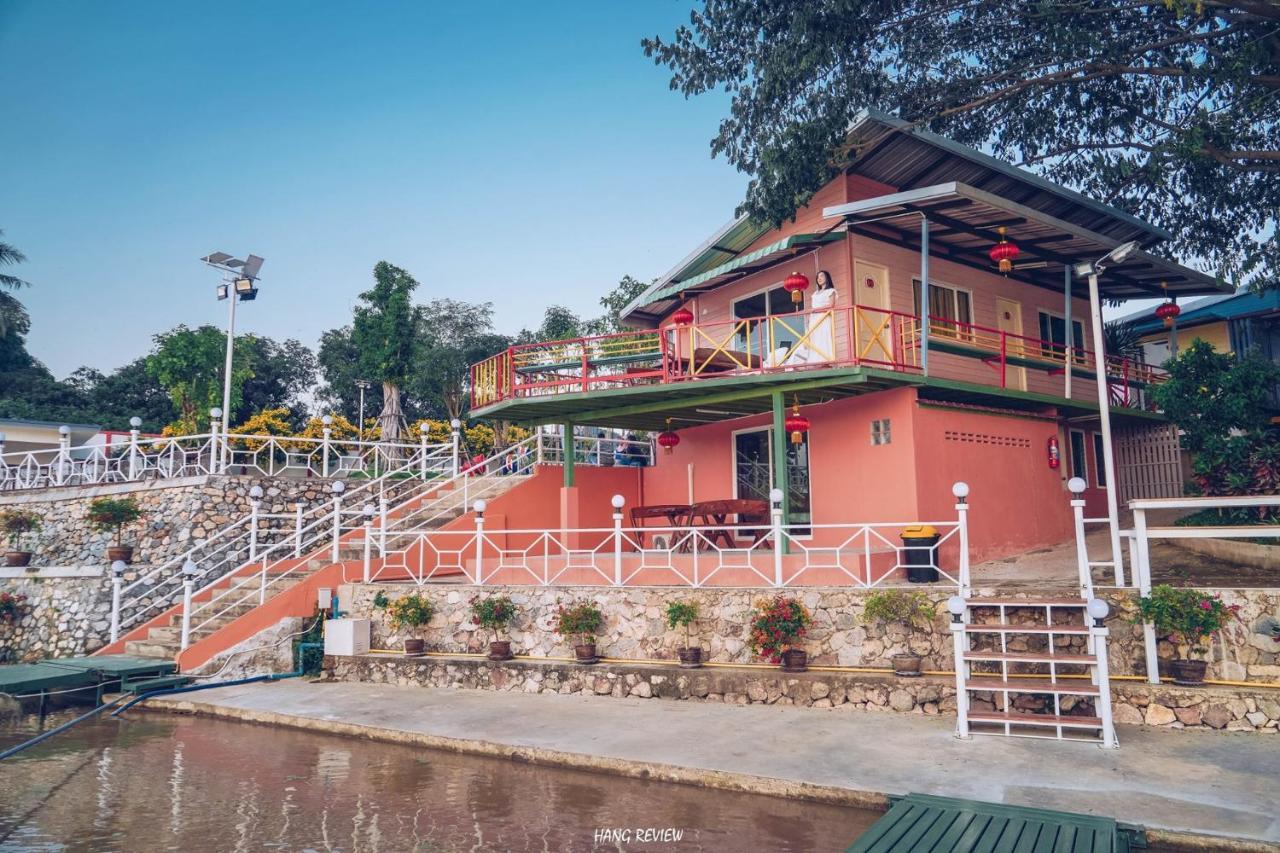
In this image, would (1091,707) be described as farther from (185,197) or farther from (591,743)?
(185,197)

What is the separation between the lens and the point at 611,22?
62.4ft

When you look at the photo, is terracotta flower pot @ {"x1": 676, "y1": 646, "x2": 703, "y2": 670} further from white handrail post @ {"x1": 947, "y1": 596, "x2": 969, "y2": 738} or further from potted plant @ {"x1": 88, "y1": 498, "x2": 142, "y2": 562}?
potted plant @ {"x1": 88, "y1": 498, "x2": 142, "y2": 562}

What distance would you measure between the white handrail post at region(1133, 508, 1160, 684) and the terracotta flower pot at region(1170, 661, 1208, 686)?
0.69 feet

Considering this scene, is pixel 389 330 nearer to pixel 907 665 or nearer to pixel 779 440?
pixel 779 440

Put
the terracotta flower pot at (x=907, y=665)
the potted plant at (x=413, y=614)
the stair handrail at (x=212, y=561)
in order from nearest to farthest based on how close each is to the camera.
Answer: the terracotta flower pot at (x=907, y=665)
the potted plant at (x=413, y=614)
the stair handrail at (x=212, y=561)

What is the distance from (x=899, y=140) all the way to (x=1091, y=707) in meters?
9.50

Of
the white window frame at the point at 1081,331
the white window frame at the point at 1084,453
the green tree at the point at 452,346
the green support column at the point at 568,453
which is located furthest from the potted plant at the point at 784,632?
the green tree at the point at 452,346

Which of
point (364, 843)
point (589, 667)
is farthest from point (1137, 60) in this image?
point (364, 843)

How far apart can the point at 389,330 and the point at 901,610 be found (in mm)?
20325

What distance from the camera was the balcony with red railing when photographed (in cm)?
→ 1327

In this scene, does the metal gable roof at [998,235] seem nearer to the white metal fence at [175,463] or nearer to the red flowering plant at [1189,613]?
the red flowering plant at [1189,613]

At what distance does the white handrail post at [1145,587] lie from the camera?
8.56 m

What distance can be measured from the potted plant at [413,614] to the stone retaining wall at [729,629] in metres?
0.16

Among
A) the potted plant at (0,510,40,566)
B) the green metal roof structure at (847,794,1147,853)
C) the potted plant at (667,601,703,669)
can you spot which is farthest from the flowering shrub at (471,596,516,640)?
the potted plant at (0,510,40,566)
